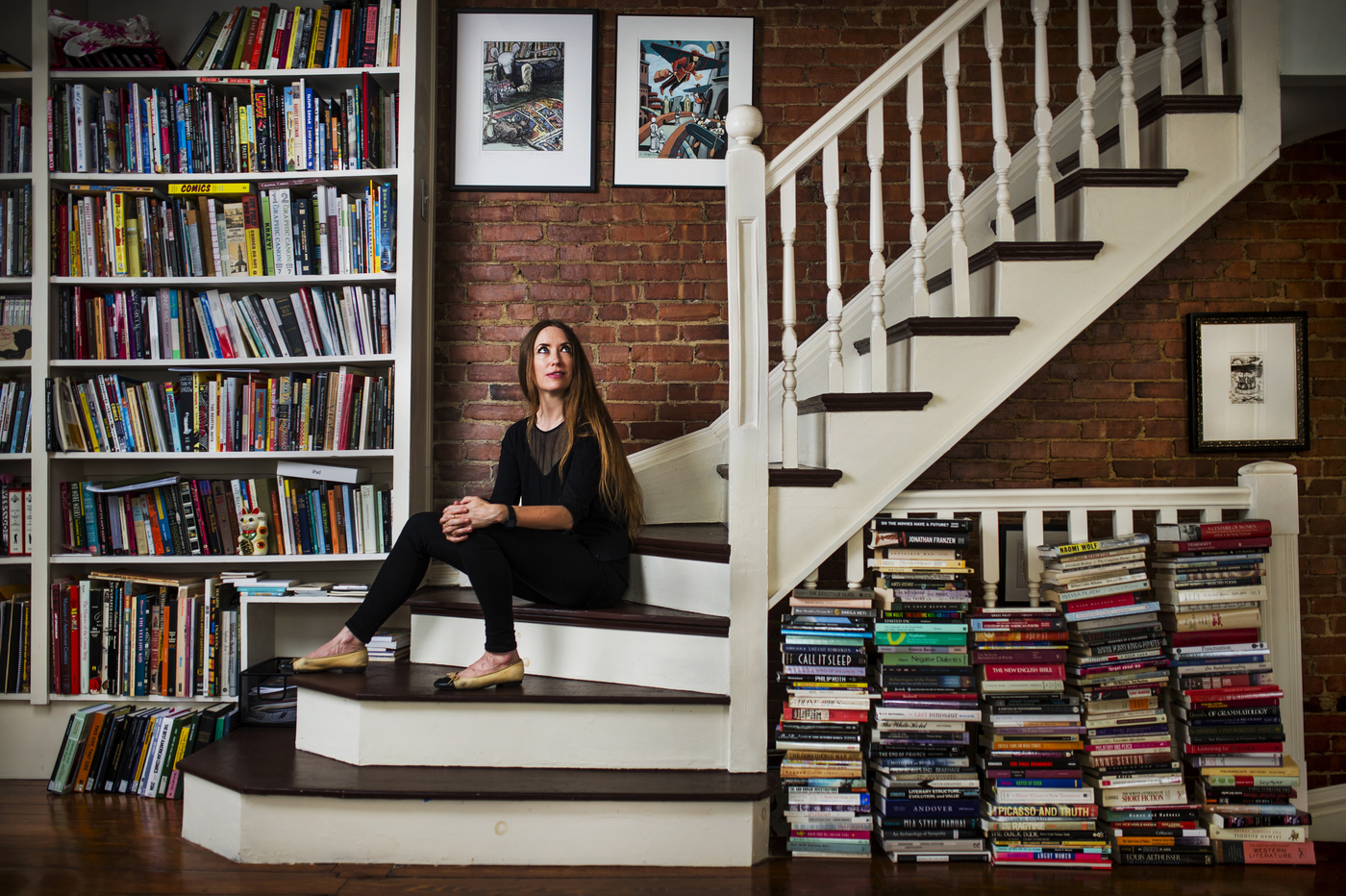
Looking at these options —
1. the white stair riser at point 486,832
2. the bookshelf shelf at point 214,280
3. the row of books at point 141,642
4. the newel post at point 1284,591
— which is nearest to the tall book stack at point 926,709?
the white stair riser at point 486,832

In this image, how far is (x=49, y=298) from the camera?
8.71 feet

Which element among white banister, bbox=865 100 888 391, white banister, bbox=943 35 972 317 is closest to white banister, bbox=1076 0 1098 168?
white banister, bbox=943 35 972 317

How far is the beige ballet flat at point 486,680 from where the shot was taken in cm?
206

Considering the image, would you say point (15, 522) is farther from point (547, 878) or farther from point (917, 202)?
point (917, 202)

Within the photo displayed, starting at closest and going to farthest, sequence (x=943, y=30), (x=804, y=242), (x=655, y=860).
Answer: (x=655, y=860)
(x=943, y=30)
(x=804, y=242)

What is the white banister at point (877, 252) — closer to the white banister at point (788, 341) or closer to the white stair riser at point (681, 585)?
the white banister at point (788, 341)

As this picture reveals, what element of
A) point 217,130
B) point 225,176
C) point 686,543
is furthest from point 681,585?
Answer: point 217,130

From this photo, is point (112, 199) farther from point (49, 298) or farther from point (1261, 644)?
point (1261, 644)

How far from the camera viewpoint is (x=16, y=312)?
8.84 ft

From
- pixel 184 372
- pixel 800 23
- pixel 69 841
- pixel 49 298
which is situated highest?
pixel 800 23

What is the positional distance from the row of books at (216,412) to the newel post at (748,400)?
1.34m

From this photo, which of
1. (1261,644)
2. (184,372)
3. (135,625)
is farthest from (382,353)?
(1261,644)

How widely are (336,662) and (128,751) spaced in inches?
34.5

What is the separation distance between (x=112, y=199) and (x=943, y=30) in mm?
Result: 2710
